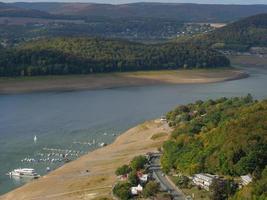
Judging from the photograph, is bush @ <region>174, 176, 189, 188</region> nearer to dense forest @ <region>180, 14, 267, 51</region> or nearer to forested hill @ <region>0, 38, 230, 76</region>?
forested hill @ <region>0, 38, 230, 76</region>

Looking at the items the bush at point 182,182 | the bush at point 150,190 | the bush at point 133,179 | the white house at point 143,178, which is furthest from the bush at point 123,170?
the bush at point 150,190

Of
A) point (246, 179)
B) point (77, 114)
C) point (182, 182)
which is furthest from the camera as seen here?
point (77, 114)

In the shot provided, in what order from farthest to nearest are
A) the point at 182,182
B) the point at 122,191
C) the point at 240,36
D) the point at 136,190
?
the point at 240,36 → the point at 182,182 → the point at 136,190 → the point at 122,191

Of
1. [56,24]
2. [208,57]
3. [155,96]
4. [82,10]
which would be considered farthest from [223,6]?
[155,96]

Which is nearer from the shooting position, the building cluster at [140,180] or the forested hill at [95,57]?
the building cluster at [140,180]

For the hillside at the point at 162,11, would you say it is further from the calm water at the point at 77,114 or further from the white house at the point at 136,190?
the white house at the point at 136,190

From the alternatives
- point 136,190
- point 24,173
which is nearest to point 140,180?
point 136,190

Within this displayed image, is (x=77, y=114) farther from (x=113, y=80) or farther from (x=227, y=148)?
(x=227, y=148)

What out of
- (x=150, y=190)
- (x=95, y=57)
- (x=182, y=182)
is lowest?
(x=95, y=57)
